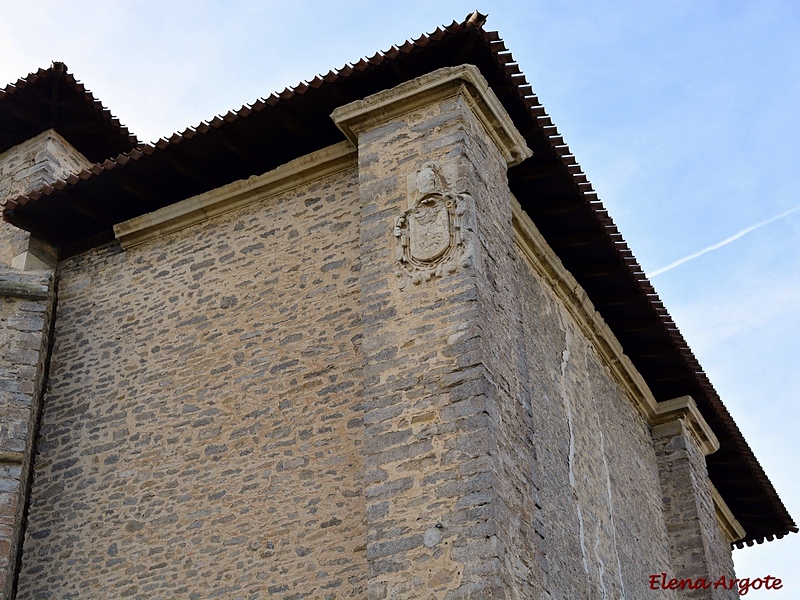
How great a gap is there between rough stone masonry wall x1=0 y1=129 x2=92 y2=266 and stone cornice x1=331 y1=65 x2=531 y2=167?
4410mm

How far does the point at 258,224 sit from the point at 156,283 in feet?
3.56

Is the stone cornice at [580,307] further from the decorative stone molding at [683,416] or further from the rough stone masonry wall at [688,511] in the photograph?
the rough stone masonry wall at [688,511]

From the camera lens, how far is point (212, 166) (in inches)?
371

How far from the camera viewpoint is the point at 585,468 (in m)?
9.85

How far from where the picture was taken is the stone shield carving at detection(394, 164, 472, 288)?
24.7 feet

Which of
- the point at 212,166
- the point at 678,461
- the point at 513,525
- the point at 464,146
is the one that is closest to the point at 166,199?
the point at 212,166

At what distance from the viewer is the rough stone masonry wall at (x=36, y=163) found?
11.4 m

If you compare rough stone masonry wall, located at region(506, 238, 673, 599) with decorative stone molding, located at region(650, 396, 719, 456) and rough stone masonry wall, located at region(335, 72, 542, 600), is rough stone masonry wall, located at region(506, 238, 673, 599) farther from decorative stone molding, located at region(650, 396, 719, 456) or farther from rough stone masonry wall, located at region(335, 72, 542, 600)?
rough stone masonry wall, located at region(335, 72, 542, 600)

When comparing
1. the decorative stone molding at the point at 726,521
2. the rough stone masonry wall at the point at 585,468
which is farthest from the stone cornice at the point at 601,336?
the decorative stone molding at the point at 726,521

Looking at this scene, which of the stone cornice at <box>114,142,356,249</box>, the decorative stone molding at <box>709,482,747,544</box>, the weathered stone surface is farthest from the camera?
the decorative stone molding at <box>709,482,747,544</box>

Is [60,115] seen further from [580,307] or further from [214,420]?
[580,307]

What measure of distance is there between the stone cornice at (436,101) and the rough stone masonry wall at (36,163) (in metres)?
4.41

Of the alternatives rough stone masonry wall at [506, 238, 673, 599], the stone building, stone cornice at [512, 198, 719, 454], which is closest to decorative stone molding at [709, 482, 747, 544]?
stone cornice at [512, 198, 719, 454]

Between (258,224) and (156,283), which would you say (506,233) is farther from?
(156,283)
